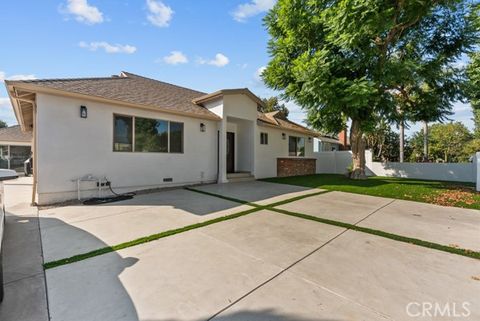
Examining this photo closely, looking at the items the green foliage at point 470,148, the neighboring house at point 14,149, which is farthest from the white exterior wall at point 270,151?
the green foliage at point 470,148

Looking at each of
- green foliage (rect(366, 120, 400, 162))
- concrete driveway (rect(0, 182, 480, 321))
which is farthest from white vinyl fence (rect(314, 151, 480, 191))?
concrete driveway (rect(0, 182, 480, 321))

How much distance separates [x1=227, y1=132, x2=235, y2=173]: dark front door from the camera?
12671 millimetres

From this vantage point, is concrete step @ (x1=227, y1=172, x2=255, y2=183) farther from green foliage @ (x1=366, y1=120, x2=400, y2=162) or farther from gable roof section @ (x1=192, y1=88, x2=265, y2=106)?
green foliage @ (x1=366, y1=120, x2=400, y2=162)

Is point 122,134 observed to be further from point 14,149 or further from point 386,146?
point 386,146

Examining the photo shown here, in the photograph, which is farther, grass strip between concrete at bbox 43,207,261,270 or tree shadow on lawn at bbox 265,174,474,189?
tree shadow on lawn at bbox 265,174,474,189

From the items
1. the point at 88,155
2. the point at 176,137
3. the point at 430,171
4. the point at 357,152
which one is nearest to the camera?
the point at 88,155

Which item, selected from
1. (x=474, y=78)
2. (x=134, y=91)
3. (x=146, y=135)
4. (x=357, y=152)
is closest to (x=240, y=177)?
(x=146, y=135)

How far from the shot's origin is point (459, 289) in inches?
105

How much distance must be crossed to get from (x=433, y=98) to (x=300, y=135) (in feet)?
25.1

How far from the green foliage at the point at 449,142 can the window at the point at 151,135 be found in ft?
89.3

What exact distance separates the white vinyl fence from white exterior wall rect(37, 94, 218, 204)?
13078 mm

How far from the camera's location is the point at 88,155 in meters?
7.37

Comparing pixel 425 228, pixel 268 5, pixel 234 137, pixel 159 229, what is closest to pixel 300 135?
pixel 234 137

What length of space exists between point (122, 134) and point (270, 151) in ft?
27.9
